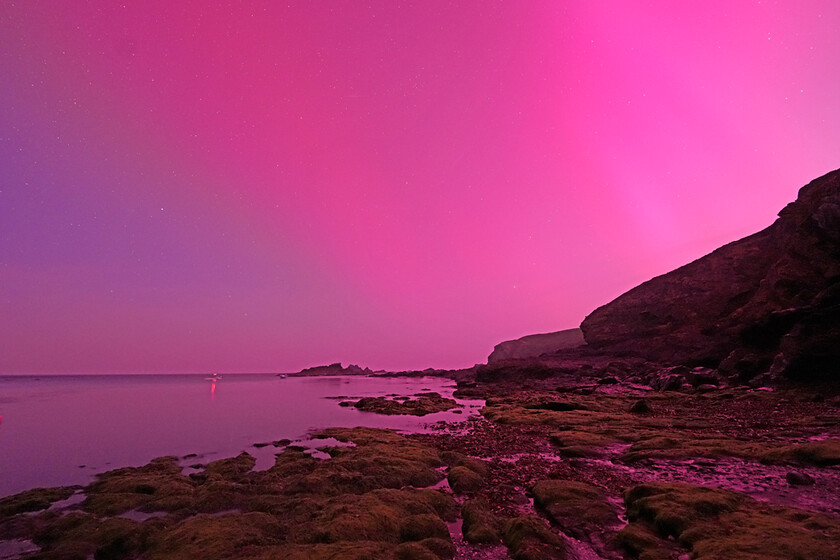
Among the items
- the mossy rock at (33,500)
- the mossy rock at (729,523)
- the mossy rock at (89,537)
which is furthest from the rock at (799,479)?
the mossy rock at (33,500)

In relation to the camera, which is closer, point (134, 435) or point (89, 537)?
point (89, 537)

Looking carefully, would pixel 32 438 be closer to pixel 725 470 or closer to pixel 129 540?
pixel 129 540

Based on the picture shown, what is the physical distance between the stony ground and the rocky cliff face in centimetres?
1982

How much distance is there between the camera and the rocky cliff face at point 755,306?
38.1 metres

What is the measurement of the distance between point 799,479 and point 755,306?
54.1m

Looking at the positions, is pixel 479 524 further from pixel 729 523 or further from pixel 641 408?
pixel 641 408

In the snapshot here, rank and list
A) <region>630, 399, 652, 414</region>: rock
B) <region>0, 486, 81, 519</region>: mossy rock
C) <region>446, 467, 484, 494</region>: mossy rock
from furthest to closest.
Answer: <region>630, 399, 652, 414</region>: rock < <region>446, 467, 484, 494</region>: mossy rock < <region>0, 486, 81, 519</region>: mossy rock

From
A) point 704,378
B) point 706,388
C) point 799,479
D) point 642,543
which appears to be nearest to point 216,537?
point 642,543

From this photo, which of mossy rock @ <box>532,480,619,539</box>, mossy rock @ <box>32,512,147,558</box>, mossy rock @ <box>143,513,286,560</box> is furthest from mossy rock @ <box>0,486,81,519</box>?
mossy rock @ <box>532,480,619,539</box>

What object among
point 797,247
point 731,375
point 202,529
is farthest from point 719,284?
point 202,529

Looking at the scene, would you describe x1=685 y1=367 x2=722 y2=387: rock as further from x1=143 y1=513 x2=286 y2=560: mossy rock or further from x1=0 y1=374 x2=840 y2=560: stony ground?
x1=143 y1=513 x2=286 y2=560: mossy rock

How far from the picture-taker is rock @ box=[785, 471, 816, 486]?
43.6ft

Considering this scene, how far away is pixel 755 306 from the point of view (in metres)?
53.7

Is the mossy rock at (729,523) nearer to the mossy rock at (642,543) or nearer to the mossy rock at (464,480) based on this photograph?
the mossy rock at (642,543)
